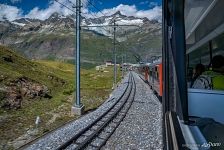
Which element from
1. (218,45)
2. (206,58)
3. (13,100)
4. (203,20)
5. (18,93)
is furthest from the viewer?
(18,93)

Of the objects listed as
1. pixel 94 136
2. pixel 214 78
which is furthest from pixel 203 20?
pixel 94 136

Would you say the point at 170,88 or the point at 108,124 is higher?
the point at 170,88

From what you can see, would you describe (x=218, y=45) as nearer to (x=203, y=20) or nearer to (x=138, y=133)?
(x=203, y=20)

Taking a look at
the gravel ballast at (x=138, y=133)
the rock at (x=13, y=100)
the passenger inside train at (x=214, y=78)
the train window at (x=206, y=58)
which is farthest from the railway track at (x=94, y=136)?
the rock at (x=13, y=100)

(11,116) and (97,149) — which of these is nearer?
(97,149)

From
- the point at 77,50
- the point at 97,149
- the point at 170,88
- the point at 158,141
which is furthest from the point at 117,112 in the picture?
the point at 170,88

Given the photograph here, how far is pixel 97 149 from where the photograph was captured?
36.7ft

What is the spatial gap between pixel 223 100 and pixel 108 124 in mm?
12051

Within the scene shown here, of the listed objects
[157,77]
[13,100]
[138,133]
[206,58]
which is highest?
[206,58]

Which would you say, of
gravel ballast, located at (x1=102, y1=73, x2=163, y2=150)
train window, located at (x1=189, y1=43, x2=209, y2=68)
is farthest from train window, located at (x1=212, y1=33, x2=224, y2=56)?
gravel ballast, located at (x1=102, y1=73, x2=163, y2=150)

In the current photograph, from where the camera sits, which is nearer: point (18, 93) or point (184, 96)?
point (184, 96)

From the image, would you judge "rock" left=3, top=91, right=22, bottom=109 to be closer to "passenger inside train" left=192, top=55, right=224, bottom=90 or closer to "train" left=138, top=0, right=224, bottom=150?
"train" left=138, top=0, right=224, bottom=150

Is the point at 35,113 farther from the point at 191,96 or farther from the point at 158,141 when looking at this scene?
the point at 191,96

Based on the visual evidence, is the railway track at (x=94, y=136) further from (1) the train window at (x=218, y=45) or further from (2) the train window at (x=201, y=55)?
(1) the train window at (x=218, y=45)
